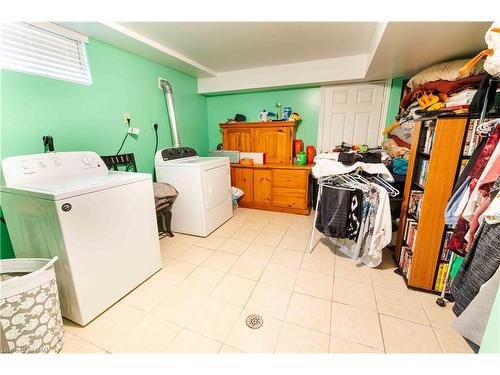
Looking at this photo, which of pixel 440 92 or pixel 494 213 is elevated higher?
pixel 440 92

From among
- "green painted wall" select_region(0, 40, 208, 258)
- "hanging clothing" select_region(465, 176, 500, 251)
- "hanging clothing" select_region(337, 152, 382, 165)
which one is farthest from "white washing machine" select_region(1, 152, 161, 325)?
"hanging clothing" select_region(465, 176, 500, 251)

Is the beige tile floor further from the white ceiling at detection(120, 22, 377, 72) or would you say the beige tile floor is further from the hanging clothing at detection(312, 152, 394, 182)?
the white ceiling at detection(120, 22, 377, 72)

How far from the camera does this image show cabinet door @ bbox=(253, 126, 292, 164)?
10.9 ft

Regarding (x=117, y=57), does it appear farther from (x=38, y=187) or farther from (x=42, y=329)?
(x=42, y=329)

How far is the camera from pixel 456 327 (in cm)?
98

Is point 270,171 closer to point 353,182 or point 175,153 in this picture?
point 175,153

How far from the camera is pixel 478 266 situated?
960mm

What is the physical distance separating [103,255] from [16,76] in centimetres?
153

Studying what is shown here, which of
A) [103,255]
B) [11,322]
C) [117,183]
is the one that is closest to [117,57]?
[117,183]

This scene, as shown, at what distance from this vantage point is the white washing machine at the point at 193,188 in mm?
2416

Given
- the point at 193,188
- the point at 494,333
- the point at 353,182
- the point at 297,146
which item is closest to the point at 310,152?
the point at 297,146

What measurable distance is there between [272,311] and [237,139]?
9.18 ft

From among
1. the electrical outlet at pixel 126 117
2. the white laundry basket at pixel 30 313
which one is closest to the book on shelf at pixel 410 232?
the white laundry basket at pixel 30 313

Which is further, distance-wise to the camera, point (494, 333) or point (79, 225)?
point (79, 225)
